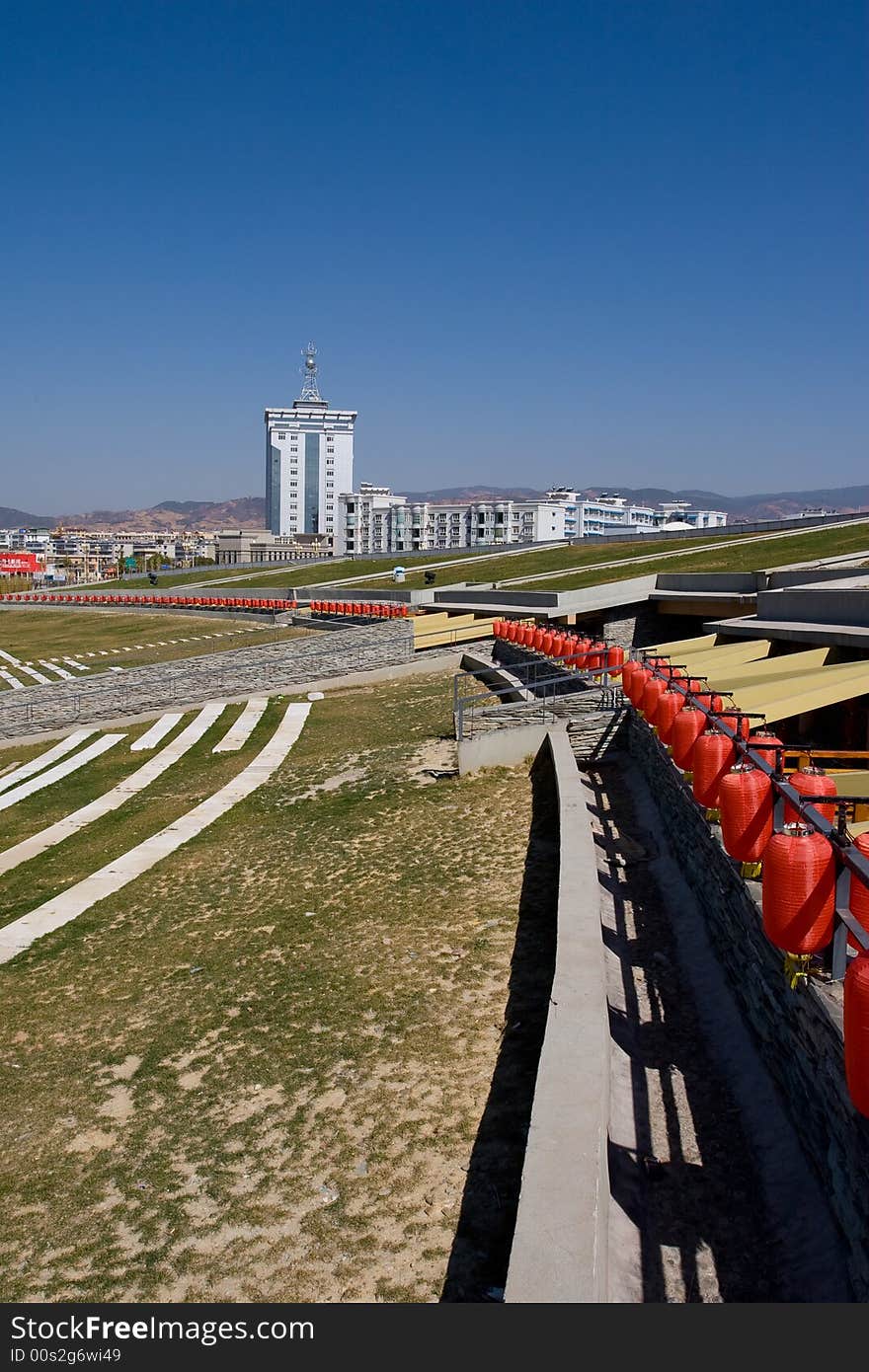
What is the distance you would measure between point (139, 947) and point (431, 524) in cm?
13688

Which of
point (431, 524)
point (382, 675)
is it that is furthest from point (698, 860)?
point (431, 524)

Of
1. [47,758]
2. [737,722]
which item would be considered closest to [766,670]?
[737,722]

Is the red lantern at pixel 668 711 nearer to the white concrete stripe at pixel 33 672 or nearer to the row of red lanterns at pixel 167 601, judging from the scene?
the white concrete stripe at pixel 33 672

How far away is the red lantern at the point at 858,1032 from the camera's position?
4590 mm

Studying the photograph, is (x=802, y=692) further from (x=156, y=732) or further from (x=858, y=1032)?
(x=156, y=732)

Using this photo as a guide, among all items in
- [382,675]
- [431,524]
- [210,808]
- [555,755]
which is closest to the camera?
[555,755]

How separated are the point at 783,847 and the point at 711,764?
3.48 m

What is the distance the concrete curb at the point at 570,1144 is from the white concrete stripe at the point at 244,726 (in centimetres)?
1611

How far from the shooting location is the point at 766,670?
15.1 metres

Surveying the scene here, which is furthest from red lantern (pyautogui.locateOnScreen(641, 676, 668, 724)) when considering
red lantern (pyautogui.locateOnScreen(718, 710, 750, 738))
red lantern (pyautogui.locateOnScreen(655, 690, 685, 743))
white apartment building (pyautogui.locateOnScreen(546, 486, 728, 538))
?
white apartment building (pyautogui.locateOnScreen(546, 486, 728, 538))

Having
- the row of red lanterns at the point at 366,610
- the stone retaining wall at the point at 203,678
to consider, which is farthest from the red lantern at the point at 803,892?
the row of red lanterns at the point at 366,610

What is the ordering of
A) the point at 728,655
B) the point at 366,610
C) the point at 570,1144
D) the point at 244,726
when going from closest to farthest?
1. the point at 570,1144
2. the point at 728,655
3. the point at 244,726
4. the point at 366,610

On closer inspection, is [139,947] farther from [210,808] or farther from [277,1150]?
[210,808]

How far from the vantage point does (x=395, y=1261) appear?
5660 mm
